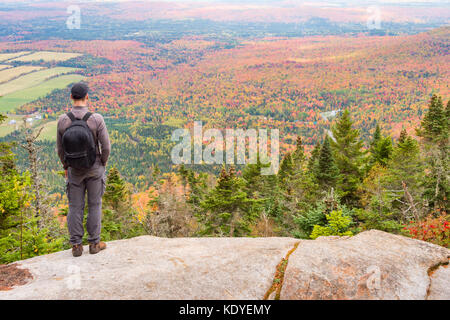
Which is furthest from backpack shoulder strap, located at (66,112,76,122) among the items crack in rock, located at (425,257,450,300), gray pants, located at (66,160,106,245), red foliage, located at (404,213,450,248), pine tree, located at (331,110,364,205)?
pine tree, located at (331,110,364,205)

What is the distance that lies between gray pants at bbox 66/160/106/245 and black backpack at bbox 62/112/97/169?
34 cm

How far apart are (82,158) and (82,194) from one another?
36.0 inches

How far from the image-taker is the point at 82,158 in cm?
554

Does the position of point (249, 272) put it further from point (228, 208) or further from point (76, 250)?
point (228, 208)

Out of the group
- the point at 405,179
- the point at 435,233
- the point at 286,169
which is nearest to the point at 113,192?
the point at 405,179

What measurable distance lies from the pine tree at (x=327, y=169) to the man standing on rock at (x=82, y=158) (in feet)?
65.0

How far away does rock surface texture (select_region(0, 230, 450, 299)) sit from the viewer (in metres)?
4.56

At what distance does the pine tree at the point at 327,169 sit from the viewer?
76.9 feet

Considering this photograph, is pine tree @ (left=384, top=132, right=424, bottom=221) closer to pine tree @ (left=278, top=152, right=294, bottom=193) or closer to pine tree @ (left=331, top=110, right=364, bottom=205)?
pine tree @ (left=331, top=110, right=364, bottom=205)

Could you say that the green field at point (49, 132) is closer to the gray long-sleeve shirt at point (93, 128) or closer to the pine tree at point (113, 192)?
the pine tree at point (113, 192)

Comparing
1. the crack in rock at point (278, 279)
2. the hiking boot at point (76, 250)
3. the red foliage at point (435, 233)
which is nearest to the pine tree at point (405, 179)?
the red foliage at point (435, 233)
